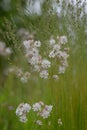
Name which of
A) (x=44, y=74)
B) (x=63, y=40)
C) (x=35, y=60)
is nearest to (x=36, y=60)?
(x=35, y=60)

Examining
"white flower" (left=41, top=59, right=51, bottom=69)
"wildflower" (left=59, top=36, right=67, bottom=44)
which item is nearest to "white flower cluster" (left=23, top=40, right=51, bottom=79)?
"white flower" (left=41, top=59, right=51, bottom=69)

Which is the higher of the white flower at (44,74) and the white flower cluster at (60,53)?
the white flower cluster at (60,53)

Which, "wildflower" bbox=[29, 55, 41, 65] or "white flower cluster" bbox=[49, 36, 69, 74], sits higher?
"white flower cluster" bbox=[49, 36, 69, 74]

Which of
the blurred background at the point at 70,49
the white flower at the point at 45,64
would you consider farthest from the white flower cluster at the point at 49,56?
the blurred background at the point at 70,49

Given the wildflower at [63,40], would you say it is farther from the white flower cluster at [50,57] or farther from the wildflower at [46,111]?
the wildflower at [46,111]

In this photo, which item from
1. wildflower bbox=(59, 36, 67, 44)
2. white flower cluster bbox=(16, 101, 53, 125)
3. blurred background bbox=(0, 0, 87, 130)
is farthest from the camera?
blurred background bbox=(0, 0, 87, 130)

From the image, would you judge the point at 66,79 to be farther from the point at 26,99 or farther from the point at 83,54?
the point at 26,99

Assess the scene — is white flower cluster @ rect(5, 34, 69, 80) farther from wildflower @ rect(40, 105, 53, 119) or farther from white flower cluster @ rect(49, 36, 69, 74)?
wildflower @ rect(40, 105, 53, 119)

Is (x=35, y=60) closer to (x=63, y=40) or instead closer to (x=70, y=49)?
(x=63, y=40)
